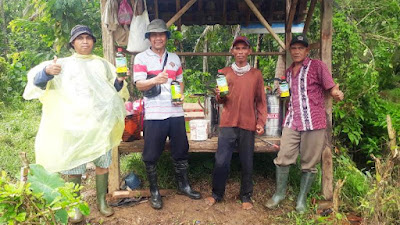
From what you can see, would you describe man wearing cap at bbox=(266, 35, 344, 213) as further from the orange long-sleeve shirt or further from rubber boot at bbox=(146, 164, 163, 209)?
rubber boot at bbox=(146, 164, 163, 209)

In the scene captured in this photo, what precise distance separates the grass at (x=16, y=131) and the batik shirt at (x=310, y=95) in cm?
463

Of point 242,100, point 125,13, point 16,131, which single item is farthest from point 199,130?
point 16,131

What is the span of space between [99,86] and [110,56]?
946 mm

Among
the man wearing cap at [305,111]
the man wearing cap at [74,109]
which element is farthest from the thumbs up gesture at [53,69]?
the man wearing cap at [305,111]

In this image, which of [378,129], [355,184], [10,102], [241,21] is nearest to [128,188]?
[355,184]

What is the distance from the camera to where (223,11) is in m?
5.40

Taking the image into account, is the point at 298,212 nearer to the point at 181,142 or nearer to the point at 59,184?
the point at 181,142

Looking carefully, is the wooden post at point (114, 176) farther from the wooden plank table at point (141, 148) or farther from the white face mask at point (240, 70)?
the white face mask at point (240, 70)

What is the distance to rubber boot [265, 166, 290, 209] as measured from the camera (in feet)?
12.6

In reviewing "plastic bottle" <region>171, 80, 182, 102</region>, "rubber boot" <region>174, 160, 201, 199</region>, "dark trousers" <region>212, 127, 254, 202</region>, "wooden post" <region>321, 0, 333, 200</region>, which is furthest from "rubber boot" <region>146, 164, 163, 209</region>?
"wooden post" <region>321, 0, 333, 200</region>

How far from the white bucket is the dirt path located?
811 millimetres

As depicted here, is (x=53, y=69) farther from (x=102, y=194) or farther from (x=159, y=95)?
(x=102, y=194)

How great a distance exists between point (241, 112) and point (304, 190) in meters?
1.27

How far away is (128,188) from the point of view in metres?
4.33
